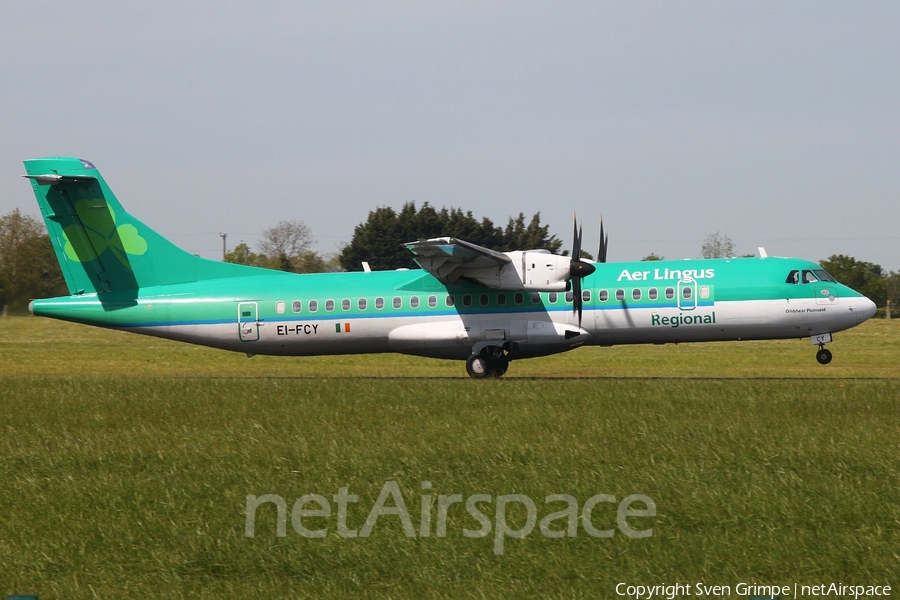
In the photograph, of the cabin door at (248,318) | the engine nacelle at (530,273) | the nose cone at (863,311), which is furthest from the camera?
the cabin door at (248,318)

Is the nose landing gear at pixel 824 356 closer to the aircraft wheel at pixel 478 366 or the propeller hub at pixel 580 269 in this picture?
the propeller hub at pixel 580 269

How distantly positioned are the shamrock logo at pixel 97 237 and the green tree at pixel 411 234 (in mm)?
56822

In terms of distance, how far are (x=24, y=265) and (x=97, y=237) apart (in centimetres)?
3129

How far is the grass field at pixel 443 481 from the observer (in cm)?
888

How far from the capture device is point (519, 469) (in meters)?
12.5

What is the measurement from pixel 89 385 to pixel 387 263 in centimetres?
6281

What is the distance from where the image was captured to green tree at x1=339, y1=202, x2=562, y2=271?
8519 centimetres

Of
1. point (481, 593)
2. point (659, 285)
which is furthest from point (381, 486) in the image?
point (659, 285)

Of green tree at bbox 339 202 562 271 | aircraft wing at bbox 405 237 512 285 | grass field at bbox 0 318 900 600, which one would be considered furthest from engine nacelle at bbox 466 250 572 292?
green tree at bbox 339 202 562 271

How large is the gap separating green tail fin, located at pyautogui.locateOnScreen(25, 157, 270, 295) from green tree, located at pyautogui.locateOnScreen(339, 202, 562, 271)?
56780 mm

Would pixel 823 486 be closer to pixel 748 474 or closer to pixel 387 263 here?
pixel 748 474

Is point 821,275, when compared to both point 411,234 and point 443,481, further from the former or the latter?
point 411,234

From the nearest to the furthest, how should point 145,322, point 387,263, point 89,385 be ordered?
point 89,385 → point 145,322 → point 387,263

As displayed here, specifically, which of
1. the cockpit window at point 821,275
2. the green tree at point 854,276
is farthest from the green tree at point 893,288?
the cockpit window at point 821,275
